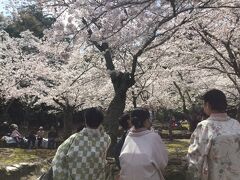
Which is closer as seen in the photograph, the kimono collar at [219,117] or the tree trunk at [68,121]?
the kimono collar at [219,117]

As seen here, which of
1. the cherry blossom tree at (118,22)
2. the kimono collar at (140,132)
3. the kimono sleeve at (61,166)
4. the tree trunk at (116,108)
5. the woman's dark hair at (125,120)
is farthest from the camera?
the tree trunk at (116,108)

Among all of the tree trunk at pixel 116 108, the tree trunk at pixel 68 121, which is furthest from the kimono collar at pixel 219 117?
the tree trunk at pixel 68 121

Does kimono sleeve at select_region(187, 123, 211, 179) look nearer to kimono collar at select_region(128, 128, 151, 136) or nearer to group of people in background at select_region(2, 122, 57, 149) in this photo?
kimono collar at select_region(128, 128, 151, 136)

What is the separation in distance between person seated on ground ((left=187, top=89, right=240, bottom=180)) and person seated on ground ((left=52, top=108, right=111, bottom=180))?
1018mm

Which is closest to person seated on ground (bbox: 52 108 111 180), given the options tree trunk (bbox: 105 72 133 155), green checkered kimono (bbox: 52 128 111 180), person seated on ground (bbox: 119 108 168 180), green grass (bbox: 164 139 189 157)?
green checkered kimono (bbox: 52 128 111 180)

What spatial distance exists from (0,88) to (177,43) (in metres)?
12.3

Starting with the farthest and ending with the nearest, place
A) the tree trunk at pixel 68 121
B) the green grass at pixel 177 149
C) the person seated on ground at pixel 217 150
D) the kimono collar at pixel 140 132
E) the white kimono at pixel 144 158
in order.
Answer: the tree trunk at pixel 68 121 < the green grass at pixel 177 149 < the kimono collar at pixel 140 132 < the white kimono at pixel 144 158 < the person seated on ground at pixel 217 150

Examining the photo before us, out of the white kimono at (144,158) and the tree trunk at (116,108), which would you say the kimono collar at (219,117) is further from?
the tree trunk at (116,108)

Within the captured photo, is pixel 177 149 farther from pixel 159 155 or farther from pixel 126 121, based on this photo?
pixel 159 155

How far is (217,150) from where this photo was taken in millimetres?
3877

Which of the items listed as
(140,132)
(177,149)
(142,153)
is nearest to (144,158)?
(142,153)

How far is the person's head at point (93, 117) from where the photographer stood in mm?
4508

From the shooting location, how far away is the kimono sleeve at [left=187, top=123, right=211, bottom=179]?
12.8 ft

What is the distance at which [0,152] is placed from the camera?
14.6 metres
